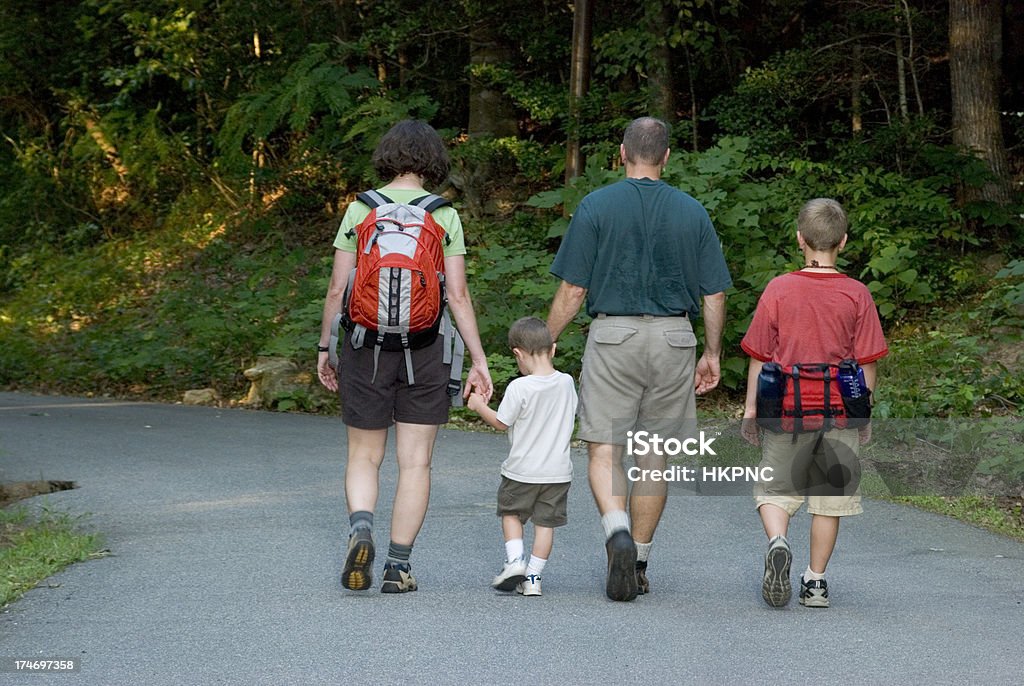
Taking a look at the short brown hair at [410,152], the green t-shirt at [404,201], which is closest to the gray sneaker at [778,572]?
the green t-shirt at [404,201]

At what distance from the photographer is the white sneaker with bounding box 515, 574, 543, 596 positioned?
577cm

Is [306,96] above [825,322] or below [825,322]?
above

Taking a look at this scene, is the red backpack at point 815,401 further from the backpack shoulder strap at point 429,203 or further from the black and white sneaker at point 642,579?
the backpack shoulder strap at point 429,203

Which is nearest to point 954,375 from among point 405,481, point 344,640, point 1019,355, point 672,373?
point 1019,355

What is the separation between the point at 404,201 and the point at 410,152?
0.71ft

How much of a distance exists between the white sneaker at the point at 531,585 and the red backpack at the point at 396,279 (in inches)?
42.4

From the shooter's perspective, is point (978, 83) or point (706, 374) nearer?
point (706, 374)

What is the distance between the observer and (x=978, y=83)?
14.3 metres

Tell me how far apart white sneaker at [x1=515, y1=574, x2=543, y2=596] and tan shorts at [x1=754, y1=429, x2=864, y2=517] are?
3.52ft

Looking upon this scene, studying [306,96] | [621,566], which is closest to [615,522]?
[621,566]

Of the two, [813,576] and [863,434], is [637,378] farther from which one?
[813,576]

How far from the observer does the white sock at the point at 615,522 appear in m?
5.41

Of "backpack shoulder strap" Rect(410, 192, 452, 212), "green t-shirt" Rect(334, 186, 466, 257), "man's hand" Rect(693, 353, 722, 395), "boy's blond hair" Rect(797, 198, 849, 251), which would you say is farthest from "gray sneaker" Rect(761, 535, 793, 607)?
"backpack shoulder strap" Rect(410, 192, 452, 212)

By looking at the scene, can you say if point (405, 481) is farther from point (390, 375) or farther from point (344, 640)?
point (344, 640)
